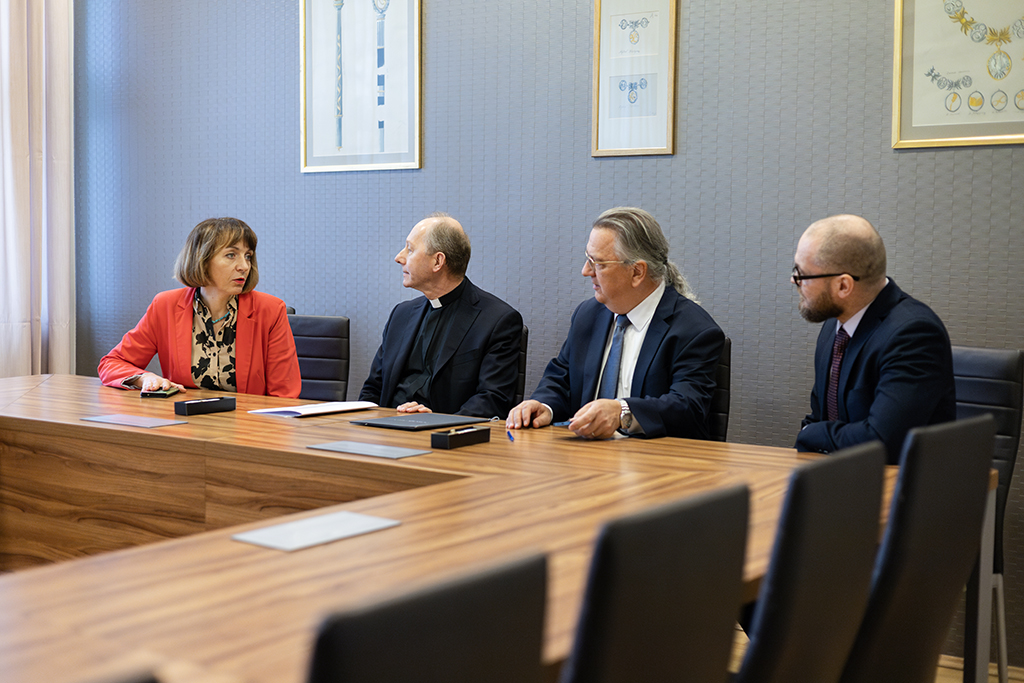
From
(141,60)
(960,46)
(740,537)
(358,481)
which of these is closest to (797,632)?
(740,537)

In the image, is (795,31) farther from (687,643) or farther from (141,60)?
(141,60)

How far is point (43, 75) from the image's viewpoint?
14.9 feet

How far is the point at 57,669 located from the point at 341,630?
1.46 ft

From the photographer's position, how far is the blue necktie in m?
2.83

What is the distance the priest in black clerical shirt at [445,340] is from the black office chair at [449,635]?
2508 millimetres

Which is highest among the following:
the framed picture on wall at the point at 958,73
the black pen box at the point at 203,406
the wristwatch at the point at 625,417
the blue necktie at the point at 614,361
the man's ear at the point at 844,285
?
the framed picture on wall at the point at 958,73

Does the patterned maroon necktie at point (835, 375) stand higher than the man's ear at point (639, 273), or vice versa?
the man's ear at point (639, 273)

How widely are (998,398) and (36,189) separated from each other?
4271 mm

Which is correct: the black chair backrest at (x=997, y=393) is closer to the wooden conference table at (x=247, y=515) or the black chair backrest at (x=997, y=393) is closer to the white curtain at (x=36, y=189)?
the wooden conference table at (x=247, y=515)

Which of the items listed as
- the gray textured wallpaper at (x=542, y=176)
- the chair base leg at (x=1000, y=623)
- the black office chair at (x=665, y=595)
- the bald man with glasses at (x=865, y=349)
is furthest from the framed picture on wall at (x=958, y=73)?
the black office chair at (x=665, y=595)

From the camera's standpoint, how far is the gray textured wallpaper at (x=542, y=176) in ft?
10.3

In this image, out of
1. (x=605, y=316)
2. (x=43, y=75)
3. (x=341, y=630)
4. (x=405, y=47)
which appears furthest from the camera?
(x=43, y=75)

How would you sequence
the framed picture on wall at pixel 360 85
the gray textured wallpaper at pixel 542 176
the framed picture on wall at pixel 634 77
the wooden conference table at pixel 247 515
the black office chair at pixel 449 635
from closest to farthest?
1. the black office chair at pixel 449 635
2. the wooden conference table at pixel 247 515
3. the gray textured wallpaper at pixel 542 176
4. the framed picture on wall at pixel 634 77
5. the framed picture on wall at pixel 360 85

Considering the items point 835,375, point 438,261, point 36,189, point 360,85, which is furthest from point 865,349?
point 36,189
